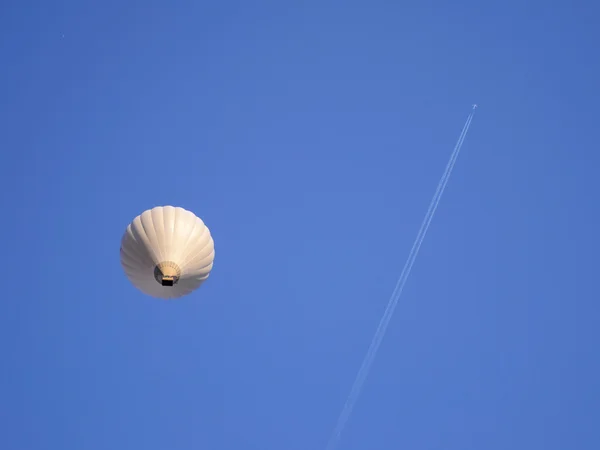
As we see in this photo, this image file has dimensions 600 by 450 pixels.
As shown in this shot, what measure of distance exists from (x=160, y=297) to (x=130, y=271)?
1326mm

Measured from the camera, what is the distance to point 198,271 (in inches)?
1469

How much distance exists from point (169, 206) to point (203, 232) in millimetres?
1321

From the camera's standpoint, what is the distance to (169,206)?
37.7 m

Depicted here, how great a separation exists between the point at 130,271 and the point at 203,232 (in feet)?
8.31

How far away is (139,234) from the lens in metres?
36.8

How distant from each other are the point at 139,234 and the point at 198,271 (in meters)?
2.13

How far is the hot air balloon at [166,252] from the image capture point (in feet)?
120

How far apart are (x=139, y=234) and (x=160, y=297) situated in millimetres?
2158

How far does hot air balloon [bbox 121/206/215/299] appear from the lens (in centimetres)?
3650

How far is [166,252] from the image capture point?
36.5 metres

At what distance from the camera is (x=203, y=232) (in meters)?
37.6

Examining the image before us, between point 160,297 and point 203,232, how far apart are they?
2388 millimetres

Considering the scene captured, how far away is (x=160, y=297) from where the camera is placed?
37.6 metres
